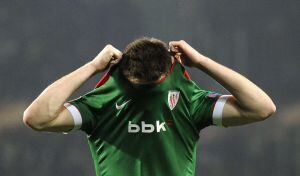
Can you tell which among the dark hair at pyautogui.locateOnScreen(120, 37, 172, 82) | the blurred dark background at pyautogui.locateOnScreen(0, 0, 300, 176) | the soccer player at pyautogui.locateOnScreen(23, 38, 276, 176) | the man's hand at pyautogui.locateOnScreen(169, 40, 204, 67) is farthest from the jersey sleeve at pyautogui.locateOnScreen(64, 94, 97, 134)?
the blurred dark background at pyautogui.locateOnScreen(0, 0, 300, 176)

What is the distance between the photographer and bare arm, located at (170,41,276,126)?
1.43 m

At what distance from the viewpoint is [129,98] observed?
1426 millimetres

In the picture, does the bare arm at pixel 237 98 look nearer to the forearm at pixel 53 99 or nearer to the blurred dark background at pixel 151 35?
the forearm at pixel 53 99

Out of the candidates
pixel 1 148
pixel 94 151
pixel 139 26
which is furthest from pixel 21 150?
pixel 94 151

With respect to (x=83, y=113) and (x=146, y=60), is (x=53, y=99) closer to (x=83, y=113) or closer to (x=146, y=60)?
(x=83, y=113)

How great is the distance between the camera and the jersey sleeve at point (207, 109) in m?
1.43

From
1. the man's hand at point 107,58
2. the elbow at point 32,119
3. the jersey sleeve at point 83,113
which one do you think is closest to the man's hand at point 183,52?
the man's hand at point 107,58

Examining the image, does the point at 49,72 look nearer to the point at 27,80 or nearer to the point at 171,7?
the point at 27,80

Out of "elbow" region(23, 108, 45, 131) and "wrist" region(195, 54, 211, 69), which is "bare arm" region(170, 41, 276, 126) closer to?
"wrist" region(195, 54, 211, 69)

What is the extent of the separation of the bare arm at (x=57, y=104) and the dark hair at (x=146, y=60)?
7cm

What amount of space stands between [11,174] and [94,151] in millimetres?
1882

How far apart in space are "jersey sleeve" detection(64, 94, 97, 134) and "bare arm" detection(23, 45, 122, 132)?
1 centimetres

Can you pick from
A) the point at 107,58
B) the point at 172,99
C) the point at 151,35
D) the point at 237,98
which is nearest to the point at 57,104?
the point at 107,58

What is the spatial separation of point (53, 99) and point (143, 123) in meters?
0.23
